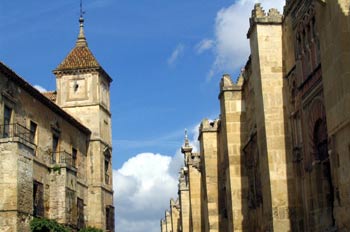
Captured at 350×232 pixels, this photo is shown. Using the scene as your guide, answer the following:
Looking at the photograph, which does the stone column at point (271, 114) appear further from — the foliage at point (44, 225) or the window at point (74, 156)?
the window at point (74, 156)

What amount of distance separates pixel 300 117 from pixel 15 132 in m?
16.3

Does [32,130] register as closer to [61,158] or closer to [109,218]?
[61,158]

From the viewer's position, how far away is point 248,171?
81.6 feet

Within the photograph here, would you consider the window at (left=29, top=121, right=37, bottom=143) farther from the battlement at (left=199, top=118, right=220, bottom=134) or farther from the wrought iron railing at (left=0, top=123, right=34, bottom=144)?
the battlement at (left=199, top=118, right=220, bottom=134)

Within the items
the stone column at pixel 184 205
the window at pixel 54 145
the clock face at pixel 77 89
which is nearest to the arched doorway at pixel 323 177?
the window at pixel 54 145

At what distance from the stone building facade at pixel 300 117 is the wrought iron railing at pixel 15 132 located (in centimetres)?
1168

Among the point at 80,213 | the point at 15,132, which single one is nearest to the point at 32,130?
the point at 15,132

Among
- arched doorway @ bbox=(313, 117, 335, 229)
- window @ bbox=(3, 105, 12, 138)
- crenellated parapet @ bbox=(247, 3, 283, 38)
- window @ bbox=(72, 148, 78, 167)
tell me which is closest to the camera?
arched doorway @ bbox=(313, 117, 335, 229)

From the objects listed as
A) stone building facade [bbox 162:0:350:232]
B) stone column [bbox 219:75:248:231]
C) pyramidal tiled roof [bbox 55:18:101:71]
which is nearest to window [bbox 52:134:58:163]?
pyramidal tiled roof [bbox 55:18:101:71]

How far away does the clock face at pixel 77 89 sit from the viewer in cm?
4228

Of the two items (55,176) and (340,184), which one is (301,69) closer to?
(340,184)

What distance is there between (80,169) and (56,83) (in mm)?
6638

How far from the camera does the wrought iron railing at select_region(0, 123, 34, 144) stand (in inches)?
1187

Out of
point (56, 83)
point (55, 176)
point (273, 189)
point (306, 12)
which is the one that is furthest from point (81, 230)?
point (306, 12)
